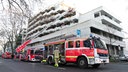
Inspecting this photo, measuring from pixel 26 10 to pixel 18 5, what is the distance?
585mm

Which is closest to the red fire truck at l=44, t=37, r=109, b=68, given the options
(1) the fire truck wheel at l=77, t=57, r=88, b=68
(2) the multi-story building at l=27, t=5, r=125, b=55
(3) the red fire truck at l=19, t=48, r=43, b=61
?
(1) the fire truck wheel at l=77, t=57, r=88, b=68

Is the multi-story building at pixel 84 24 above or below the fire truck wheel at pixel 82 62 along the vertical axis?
above

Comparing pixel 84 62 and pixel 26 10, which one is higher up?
pixel 26 10

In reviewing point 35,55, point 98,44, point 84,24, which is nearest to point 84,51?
point 98,44

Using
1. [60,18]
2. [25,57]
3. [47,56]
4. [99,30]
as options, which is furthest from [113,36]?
[47,56]

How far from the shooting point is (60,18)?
6362 centimetres

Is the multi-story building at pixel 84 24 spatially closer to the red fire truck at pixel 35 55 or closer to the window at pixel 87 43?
the red fire truck at pixel 35 55

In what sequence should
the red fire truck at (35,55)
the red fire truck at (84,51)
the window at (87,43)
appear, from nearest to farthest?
the red fire truck at (84,51) < the window at (87,43) < the red fire truck at (35,55)

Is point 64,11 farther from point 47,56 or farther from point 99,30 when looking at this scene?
point 47,56

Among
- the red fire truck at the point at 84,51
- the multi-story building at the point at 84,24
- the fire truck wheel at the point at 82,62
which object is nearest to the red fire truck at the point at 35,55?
the multi-story building at the point at 84,24

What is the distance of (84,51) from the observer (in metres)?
15.0

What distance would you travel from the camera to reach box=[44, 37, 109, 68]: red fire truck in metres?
14.5

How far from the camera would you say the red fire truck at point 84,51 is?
14508 millimetres

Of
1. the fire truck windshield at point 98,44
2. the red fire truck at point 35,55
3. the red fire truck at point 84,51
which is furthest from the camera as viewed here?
the red fire truck at point 35,55
